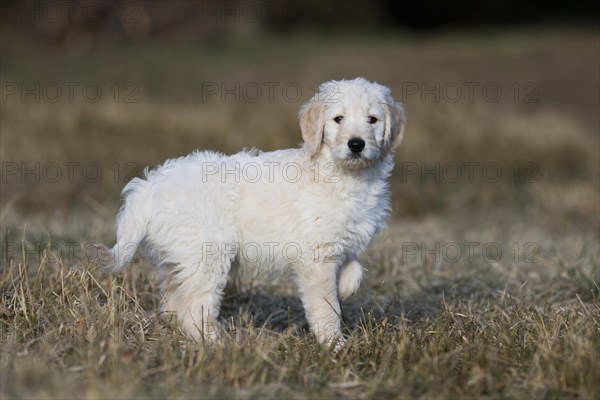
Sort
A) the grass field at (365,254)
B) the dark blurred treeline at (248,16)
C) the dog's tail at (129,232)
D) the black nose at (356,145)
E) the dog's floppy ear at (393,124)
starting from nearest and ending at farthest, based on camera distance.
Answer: the grass field at (365,254), the dog's tail at (129,232), the black nose at (356,145), the dog's floppy ear at (393,124), the dark blurred treeline at (248,16)

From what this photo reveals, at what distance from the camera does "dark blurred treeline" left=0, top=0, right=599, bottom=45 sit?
94.7ft

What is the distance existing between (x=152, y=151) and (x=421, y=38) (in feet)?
66.3

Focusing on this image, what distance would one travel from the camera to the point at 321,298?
5.22 m

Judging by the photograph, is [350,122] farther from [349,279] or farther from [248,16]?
[248,16]

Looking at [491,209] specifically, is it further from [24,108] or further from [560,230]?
[24,108]

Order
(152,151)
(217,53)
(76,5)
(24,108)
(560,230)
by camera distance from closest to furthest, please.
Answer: (560,230) → (152,151) → (24,108) → (217,53) → (76,5)

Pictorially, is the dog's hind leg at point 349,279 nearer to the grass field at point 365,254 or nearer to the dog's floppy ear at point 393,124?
the grass field at point 365,254

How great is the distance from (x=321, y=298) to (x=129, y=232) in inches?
49.0

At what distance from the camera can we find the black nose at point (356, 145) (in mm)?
5145

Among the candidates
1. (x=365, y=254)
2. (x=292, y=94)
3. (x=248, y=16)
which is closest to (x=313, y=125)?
(x=365, y=254)

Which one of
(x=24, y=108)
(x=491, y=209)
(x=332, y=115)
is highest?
(x=332, y=115)

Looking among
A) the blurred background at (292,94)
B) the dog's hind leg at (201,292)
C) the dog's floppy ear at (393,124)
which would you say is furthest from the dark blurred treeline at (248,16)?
the dog's hind leg at (201,292)

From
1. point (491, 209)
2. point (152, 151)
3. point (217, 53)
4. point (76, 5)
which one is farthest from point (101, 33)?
point (491, 209)

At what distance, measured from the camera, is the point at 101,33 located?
94.2 feet
